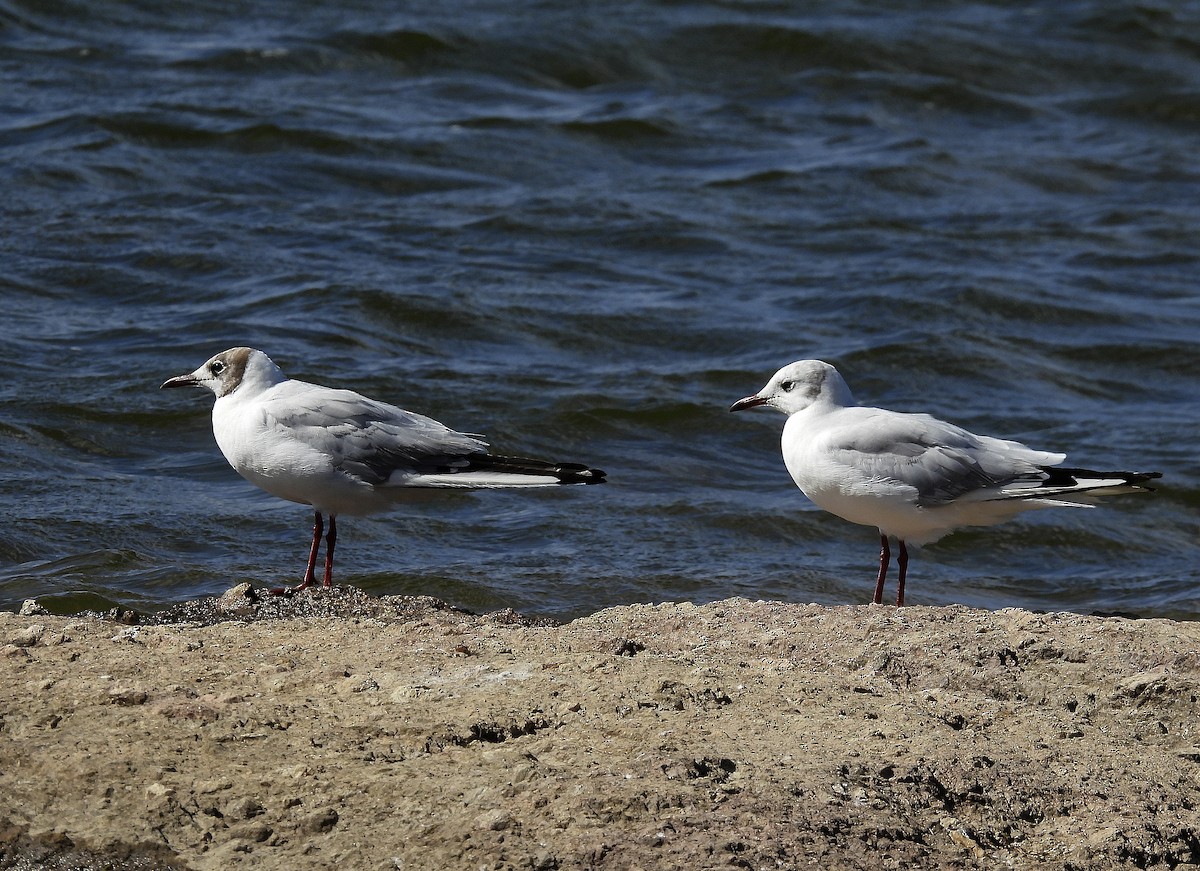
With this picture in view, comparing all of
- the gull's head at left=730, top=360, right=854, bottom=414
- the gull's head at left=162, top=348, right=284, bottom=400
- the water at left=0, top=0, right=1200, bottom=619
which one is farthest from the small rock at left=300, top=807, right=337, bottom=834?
the gull's head at left=730, top=360, right=854, bottom=414

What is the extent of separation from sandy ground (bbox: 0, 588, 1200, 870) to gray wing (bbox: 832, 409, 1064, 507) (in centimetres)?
131

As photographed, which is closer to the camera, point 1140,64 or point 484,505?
point 484,505

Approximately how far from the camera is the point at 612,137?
51.2 ft

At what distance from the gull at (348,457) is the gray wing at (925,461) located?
1.11 meters

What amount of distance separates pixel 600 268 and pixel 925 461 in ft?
21.3

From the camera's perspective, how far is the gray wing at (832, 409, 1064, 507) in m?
6.62

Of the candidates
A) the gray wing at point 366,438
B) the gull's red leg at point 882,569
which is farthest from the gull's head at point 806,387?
the gray wing at point 366,438

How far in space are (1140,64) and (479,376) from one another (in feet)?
38.9

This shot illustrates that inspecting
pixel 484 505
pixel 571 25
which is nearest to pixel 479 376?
pixel 484 505

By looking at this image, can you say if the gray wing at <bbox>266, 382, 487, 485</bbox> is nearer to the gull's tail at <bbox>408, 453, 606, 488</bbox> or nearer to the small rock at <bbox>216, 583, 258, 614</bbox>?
the gull's tail at <bbox>408, 453, 606, 488</bbox>

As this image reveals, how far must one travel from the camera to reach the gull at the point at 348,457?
6613mm

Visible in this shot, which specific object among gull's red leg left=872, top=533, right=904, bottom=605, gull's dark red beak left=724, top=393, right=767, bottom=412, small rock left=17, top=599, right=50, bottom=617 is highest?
gull's dark red beak left=724, top=393, right=767, bottom=412

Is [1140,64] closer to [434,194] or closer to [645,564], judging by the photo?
[434,194]

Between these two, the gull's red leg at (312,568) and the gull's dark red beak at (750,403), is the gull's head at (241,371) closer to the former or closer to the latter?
the gull's red leg at (312,568)
